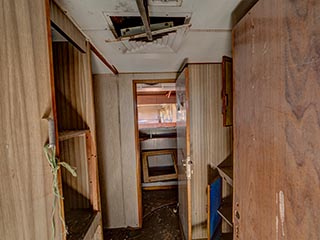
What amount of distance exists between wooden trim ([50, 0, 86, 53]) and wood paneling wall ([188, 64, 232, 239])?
1.08 m

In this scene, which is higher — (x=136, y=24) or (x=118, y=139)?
(x=136, y=24)

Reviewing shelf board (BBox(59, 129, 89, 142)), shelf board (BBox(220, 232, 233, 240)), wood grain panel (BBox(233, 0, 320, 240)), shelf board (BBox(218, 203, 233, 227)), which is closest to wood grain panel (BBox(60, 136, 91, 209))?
shelf board (BBox(59, 129, 89, 142))

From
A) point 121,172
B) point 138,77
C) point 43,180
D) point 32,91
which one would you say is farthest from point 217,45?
point 121,172

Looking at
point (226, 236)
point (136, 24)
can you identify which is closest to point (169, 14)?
point (136, 24)

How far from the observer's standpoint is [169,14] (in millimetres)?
876

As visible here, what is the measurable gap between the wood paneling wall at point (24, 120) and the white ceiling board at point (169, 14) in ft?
0.79

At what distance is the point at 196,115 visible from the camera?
1.85m

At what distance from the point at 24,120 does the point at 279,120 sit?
767 millimetres

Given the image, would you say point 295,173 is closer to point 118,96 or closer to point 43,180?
point 43,180

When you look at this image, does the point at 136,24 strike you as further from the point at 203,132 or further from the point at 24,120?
the point at 203,132

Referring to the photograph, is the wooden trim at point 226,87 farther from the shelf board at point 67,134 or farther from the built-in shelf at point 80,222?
the built-in shelf at point 80,222

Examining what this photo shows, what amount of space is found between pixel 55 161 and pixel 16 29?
422 millimetres

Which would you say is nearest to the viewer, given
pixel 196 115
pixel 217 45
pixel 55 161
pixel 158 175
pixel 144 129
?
pixel 55 161

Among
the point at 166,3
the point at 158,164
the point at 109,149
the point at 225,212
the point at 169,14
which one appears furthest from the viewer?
the point at 158,164
